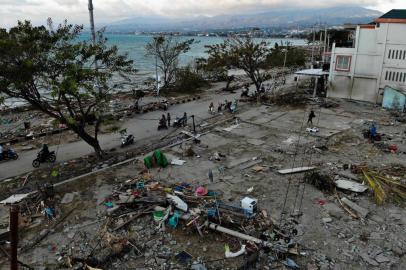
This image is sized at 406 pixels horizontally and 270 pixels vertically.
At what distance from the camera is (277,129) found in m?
23.0

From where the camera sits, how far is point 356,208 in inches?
493

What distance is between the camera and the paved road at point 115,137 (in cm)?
1720

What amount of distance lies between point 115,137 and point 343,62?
22183 millimetres

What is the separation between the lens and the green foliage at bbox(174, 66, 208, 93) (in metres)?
39.0

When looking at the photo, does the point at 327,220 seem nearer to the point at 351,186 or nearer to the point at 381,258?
the point at 381,258

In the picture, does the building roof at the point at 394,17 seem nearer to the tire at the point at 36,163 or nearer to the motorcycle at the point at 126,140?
the motorcycle at the point at 126,140

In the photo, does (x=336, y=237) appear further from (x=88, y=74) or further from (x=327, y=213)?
(x=88, y=74)

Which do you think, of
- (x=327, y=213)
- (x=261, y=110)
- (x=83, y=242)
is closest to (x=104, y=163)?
(x=83, y=242)

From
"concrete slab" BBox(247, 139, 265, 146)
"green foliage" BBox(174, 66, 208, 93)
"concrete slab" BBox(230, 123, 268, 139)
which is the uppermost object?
"green foliage" BBox(174, 66, 208, 93)

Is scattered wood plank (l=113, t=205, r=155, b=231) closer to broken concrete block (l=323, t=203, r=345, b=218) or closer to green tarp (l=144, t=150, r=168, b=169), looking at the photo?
green tarp (l=144, t=150, r=168, b=169)

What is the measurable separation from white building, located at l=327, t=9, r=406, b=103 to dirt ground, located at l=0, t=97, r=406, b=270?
805cm

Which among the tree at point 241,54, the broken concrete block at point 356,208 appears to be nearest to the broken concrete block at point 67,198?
the broken concrete block at point 356,208

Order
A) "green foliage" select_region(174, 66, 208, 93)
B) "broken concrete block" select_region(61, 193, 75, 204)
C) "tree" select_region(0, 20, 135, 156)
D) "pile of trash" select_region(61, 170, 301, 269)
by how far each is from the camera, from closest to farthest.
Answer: "pile of trash" select_region(61, 170, 301, 269), "broken concrete block" select_region(61, 193, 75, 204), "tree" select_region(0, 20, 135, 156), "green foliage" select_region(174, 66, 208, 93)

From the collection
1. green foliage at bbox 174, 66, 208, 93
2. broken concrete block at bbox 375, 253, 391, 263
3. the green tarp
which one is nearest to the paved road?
the green tarp
